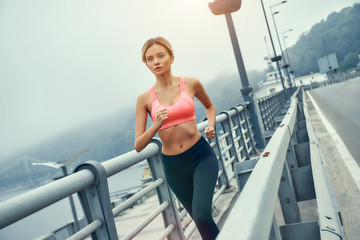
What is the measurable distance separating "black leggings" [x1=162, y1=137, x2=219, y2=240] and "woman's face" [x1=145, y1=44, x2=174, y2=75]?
639mm

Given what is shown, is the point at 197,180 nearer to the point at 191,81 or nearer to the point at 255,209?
the point at 191,81

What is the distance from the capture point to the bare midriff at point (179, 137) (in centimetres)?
283

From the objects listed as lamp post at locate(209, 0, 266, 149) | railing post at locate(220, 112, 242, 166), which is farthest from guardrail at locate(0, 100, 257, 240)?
lamp post at locate(209, 0, 266, 149)

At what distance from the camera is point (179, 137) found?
2855mm

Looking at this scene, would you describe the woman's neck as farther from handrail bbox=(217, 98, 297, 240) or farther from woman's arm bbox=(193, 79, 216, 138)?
A: handrail bbox=(217, 98, 297, 240)

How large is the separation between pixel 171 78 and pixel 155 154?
1209mm

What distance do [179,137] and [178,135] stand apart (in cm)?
2

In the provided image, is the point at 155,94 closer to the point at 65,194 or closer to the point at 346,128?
the point at 65,194

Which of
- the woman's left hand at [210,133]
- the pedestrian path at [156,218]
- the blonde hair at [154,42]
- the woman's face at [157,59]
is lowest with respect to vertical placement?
the pedestrian path at [156,218]

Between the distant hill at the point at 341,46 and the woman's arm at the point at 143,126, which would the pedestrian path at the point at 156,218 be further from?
the distant hill at the point at 341,46

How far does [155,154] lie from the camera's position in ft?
12.8

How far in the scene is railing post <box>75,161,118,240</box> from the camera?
8.45ft

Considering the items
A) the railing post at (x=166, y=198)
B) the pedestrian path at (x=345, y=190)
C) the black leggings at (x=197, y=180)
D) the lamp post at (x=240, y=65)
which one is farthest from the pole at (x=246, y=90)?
the black leggings at (x=197, y=180)

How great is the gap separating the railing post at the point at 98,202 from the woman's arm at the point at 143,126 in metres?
0.33
